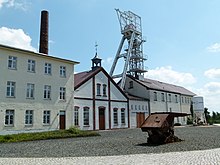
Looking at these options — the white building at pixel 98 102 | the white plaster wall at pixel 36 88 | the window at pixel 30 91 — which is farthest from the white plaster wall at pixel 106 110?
the window at pixel 30 91

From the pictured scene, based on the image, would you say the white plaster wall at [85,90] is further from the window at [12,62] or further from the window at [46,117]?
the window at [12,62]

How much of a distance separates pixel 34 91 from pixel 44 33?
804 cm

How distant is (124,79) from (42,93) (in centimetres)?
1887

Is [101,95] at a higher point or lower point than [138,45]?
lower

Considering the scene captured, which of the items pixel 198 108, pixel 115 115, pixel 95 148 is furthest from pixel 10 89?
→ pixel 198 108

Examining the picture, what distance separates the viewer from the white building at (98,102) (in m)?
29.8

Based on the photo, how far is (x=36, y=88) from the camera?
83.5 feet

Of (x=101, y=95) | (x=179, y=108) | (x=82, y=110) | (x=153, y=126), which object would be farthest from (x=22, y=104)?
(x=179, y=108)

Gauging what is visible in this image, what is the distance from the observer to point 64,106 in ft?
90.8

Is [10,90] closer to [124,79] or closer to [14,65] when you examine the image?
[14,65]

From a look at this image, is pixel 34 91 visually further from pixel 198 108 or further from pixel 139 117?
pixel 198 108

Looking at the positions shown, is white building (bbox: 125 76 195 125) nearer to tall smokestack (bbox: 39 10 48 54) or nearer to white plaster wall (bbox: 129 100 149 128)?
white plaster wall (bbox: 129 100 149 128)

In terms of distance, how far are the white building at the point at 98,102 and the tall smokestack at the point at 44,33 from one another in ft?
18.2

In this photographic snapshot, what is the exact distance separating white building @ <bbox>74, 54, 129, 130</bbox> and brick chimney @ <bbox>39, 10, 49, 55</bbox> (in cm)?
555
